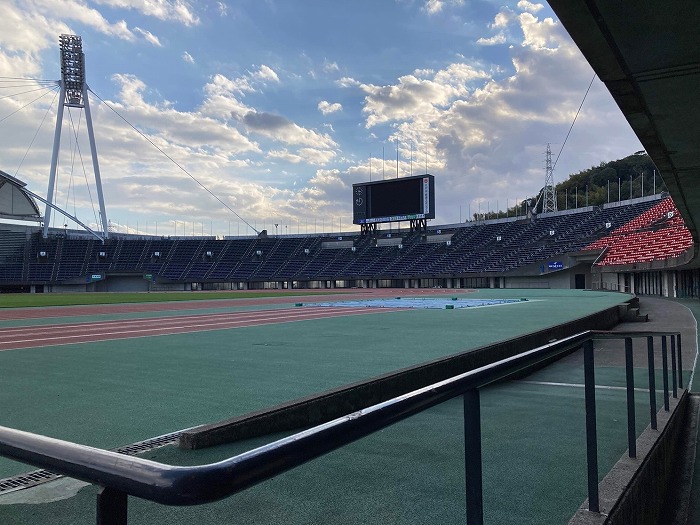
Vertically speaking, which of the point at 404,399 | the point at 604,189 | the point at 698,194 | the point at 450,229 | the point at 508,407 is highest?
the point at 604,189

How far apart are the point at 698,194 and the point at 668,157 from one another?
4.28 metres

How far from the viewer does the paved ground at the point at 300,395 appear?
13.1ft

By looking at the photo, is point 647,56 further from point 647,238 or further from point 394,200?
point 394,200

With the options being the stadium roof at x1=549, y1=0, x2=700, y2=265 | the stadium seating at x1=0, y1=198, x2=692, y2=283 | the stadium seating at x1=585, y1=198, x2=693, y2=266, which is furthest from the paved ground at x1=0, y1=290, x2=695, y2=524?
the stadium seating at x1=0, y1=198, x2=692, y2=283

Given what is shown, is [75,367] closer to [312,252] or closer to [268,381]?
[268,381]

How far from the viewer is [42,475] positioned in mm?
4445

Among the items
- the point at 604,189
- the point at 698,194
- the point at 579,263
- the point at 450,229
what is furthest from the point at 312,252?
the point at 698,194

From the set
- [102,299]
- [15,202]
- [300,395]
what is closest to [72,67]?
[15,202]

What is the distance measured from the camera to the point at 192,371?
29.8ft

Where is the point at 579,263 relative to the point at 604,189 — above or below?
below

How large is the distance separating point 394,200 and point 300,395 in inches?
3108

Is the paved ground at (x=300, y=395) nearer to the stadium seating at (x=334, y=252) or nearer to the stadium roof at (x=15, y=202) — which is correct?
the stadium seating at (x=334, y=252)

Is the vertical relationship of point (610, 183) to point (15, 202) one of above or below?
above

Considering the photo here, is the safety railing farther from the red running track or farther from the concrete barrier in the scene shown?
the red running track
